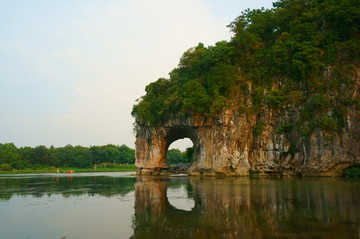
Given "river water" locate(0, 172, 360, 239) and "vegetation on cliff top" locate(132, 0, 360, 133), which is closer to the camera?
"river water" locate(0, 172, 360, 239)

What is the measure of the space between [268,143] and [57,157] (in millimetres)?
56088

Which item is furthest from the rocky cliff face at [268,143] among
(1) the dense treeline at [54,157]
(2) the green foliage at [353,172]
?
(1) the dense treeline at [54,157]

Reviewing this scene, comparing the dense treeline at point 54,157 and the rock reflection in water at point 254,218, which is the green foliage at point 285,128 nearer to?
the rock reflection in water at point 254,218

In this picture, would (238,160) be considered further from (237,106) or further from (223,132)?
(237,106)

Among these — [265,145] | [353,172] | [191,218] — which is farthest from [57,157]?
[191,218]

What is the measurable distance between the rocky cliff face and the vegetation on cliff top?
2.64ft

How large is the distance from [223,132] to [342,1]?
49.6ft

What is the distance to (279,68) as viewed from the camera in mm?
28094

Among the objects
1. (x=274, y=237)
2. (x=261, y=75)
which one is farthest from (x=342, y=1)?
(x=274, y=237)

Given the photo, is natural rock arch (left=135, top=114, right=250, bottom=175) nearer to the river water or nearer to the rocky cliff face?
the rocky cliff face

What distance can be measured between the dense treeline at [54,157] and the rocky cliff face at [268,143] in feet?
137

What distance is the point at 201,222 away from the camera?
7.91m

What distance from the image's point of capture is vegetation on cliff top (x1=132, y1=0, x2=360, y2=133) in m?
24.3

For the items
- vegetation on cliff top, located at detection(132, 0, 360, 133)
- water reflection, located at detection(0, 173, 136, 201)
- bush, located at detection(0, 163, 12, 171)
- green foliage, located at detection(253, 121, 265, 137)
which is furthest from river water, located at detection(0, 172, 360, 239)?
bush, located at detection(0, 163, 12, 171)
